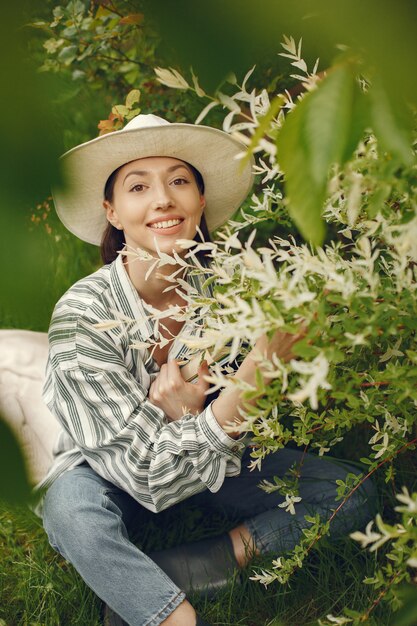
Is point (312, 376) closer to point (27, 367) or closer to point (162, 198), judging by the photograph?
point (162, 198)

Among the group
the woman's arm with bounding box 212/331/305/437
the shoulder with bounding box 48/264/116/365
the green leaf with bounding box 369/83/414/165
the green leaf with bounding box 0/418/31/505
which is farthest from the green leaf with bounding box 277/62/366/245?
the shoulder with bounding box 48/264/116/365

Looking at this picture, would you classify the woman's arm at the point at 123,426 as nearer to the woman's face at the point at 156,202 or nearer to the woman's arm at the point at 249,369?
the woman's arm at the point at 249,369

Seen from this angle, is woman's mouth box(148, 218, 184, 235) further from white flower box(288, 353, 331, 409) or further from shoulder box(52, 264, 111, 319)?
white flower box(288, 353, 331, 409)

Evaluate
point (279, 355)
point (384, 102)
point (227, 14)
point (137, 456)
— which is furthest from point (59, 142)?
point (137, 456)

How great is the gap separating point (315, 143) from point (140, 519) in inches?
73.8

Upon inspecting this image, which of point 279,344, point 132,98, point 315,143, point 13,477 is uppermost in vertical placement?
point 315,143

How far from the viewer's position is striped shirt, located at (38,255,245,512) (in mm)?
1723

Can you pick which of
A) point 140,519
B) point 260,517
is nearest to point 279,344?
point 260,517

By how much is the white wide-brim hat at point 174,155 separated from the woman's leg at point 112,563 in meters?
0.70

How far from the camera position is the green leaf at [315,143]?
1.44ft

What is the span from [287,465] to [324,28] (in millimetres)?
1936

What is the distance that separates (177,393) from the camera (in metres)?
1.83

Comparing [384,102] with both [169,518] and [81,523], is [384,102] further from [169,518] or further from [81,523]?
[169,518]

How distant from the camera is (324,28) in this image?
0.36 meters
